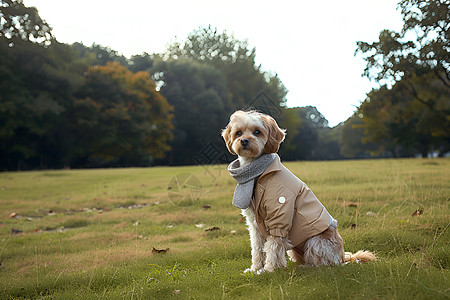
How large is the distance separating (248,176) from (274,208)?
517 millimetres

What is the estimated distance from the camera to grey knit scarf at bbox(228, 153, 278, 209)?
406 centimetres

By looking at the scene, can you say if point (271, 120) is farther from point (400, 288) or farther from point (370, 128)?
point (370, 128)

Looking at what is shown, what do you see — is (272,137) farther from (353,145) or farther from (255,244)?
(353,145)

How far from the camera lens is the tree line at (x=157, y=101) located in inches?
586

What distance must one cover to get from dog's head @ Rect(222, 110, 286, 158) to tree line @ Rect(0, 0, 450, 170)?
6040mm

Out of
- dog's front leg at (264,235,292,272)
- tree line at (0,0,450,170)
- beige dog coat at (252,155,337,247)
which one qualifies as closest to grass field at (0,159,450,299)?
dog's front leg at (264,235,292,272)

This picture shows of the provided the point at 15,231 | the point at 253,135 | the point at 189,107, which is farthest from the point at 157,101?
the point at 253,135

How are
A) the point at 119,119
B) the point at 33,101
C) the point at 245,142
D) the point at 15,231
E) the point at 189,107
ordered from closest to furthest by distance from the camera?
1. the point at 245,142
2. the point at 15,231
3. the point at 33,101
4. the point at 119,119
5. the point at 189,107

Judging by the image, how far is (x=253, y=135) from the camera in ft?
13.7

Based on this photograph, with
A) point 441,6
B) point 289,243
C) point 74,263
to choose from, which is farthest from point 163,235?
point 441,6

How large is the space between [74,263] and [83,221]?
3.43 meters

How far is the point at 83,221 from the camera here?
7.90 meters

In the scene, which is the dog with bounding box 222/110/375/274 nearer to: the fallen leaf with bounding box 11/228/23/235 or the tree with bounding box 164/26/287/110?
the fallen leaf with bounding box 11/228/23/235

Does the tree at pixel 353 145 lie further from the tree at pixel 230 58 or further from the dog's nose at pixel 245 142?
the dog's nose at pixel 245 142
